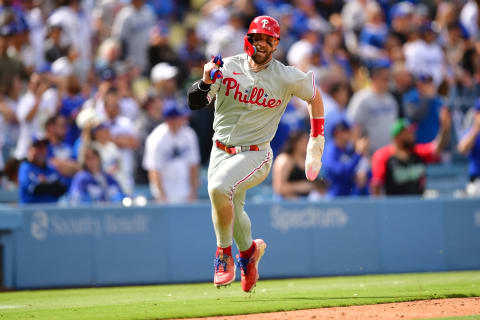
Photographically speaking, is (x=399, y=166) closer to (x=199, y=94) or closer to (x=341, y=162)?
(x=341, y=162)

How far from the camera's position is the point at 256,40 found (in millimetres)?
8336

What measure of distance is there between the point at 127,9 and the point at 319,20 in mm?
4389

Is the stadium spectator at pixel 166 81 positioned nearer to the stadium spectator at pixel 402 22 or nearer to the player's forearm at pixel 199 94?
the stadium spectator at pixel 402 22

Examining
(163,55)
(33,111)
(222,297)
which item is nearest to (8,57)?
(33,111)

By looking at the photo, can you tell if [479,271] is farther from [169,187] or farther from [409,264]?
[169,187]

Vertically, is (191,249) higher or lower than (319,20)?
lower

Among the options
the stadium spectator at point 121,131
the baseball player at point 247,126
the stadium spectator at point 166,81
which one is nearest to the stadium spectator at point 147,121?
the stadium spectator at point 166,81

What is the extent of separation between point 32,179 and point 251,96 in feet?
14.5

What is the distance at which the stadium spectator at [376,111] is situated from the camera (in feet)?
49.3

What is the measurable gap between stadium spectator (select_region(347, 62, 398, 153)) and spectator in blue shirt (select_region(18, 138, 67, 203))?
5.47m

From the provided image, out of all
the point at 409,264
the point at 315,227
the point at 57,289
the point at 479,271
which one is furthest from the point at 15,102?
the point at 479,271

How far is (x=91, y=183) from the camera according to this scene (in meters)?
12.0

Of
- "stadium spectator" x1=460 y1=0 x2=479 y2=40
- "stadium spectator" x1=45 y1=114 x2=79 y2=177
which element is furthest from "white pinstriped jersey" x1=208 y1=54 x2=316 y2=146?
"stadium spectator" x1=460 y1=0 x2=479 y2=40

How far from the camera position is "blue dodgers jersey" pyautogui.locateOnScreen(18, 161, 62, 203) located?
1164cm
